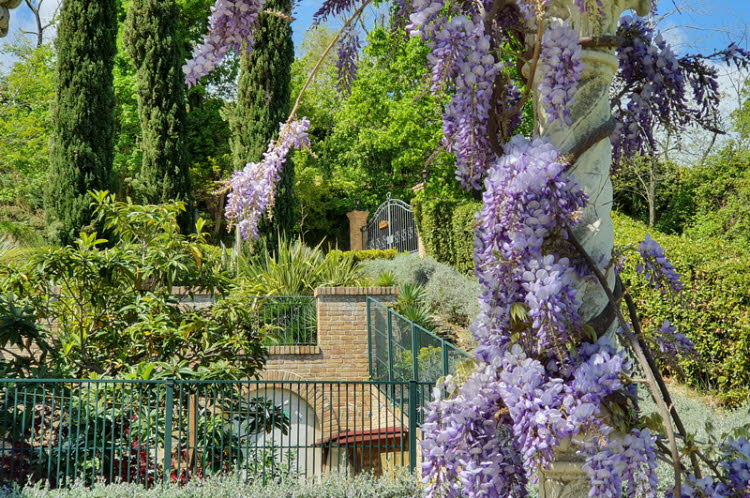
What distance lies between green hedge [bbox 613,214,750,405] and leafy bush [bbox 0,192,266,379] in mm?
4501

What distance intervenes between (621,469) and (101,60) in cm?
1753

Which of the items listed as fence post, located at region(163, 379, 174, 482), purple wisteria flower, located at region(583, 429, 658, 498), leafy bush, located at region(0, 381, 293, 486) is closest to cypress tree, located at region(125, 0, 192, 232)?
leafy bush, located at region(0, 381, 293, 486)

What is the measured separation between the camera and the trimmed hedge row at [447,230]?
15078 millimetres

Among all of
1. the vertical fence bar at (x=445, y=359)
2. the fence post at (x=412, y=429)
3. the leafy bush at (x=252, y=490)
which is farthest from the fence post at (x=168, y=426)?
the vertical fence bar at (x=445, y=359)

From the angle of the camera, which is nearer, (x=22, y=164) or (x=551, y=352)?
(x=551, y=352)

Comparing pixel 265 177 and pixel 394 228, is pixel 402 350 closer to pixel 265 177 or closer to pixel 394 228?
pixel 265 177

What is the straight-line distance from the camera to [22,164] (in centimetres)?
2084

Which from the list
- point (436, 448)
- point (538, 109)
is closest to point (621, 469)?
point (436, 448)

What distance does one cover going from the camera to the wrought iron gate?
18.5 meters

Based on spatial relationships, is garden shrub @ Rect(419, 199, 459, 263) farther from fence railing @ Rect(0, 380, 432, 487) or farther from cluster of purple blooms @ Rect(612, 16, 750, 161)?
cluster of purple blooms @ Rect(612, 16, 750, 161)

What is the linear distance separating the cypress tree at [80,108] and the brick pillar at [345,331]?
7.95 metres

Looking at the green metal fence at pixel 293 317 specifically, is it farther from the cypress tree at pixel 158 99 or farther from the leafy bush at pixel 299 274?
the cypress tree at pixel 158 99

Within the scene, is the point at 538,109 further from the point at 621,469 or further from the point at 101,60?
the point at 101,60

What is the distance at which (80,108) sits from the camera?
16500 mm
